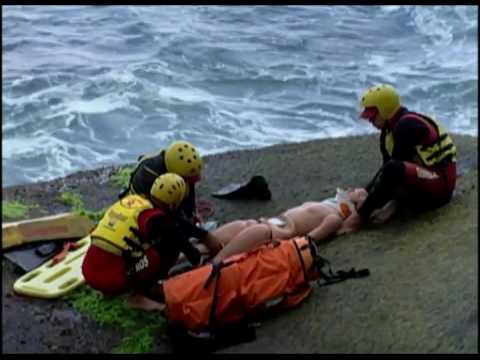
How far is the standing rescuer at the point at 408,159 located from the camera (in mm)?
6801

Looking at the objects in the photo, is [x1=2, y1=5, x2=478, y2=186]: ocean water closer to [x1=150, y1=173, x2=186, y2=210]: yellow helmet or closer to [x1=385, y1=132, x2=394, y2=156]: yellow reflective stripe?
[x1=385, y1=132, x2=394, y2=156]: yellow reflective stripe

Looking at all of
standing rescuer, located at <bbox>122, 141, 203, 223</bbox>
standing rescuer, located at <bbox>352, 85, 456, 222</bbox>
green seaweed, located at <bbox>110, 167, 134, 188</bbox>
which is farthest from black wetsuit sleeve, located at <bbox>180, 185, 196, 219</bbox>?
green seaweed, located at <bbox>110, 167, 134, 188</bbox>

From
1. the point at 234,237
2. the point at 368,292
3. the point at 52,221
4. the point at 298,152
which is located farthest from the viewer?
the point at 298,152

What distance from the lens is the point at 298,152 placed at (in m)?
9.51

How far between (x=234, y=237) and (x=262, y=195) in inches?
63.8

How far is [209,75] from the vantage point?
1750 centimetres

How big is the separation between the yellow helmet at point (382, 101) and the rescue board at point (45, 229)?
2.37 meters

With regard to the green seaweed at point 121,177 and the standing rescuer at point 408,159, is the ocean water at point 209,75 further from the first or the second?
the standing rescuer at point 408,159

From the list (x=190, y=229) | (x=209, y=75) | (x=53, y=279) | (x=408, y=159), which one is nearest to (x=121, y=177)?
(x=53, y=279)

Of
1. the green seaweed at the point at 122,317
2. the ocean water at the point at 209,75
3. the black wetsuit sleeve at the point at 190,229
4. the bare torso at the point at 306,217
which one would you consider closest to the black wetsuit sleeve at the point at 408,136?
the bare torso at the point at 306,217

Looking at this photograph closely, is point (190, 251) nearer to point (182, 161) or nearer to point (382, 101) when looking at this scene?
point (182, 161)

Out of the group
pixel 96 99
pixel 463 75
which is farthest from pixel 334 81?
pixel 96 99

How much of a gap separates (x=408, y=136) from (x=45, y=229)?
286 centimetres
